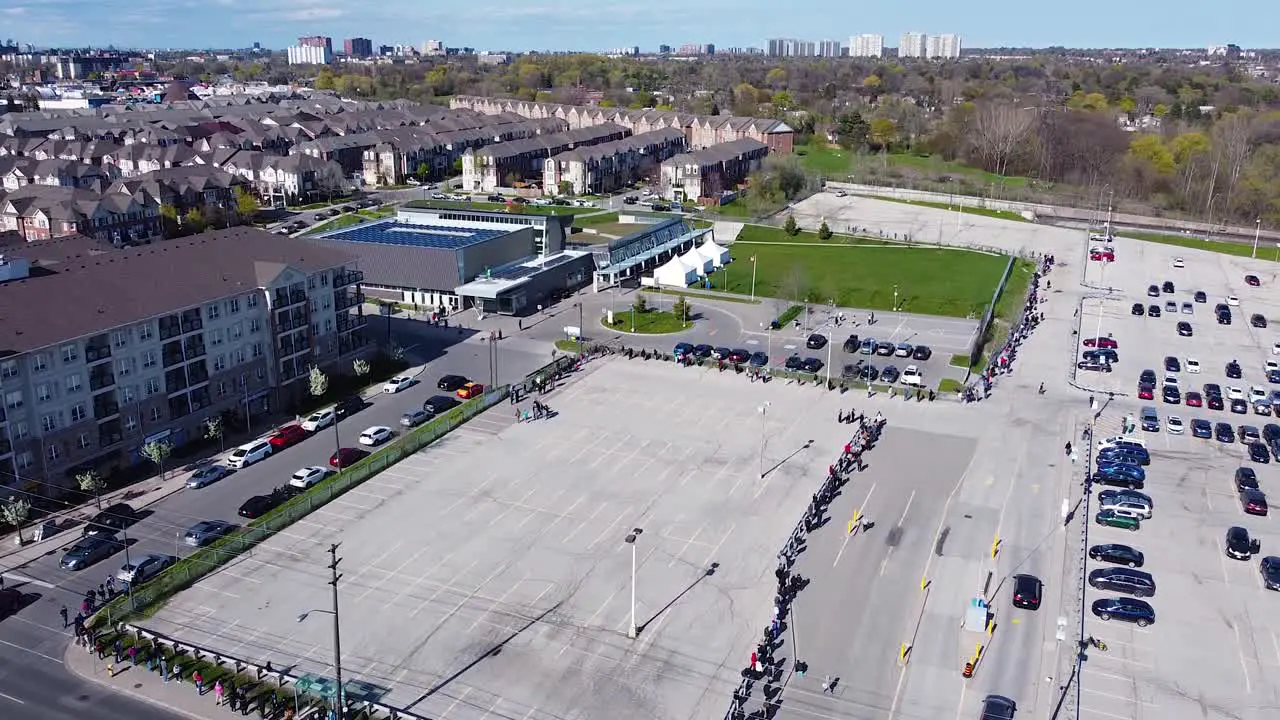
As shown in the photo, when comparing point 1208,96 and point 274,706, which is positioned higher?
point 1208,96

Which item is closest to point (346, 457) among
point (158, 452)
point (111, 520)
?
point (158, 452)

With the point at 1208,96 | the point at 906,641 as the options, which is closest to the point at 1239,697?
the point at 906,641

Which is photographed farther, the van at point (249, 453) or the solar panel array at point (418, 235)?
the solar panel array at point (418, 235)

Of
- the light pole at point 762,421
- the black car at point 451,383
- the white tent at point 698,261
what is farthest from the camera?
the white tent at point 698,261

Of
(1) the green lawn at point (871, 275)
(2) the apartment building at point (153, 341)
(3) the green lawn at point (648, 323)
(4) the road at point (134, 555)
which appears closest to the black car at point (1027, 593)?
(4) the road at point (134, 555)

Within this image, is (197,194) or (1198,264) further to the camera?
(197,194)

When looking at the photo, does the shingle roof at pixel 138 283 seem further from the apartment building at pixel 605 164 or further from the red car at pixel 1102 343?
the apartment building at pixel 605 164

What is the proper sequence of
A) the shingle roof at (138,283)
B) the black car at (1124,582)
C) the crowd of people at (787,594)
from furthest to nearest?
1. the shingle roof at (138,283)
2. the black car at (1124,582)
3. the crowd of people at (787,594)

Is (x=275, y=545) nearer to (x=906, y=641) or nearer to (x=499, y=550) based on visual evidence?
(x=499, y=550)
